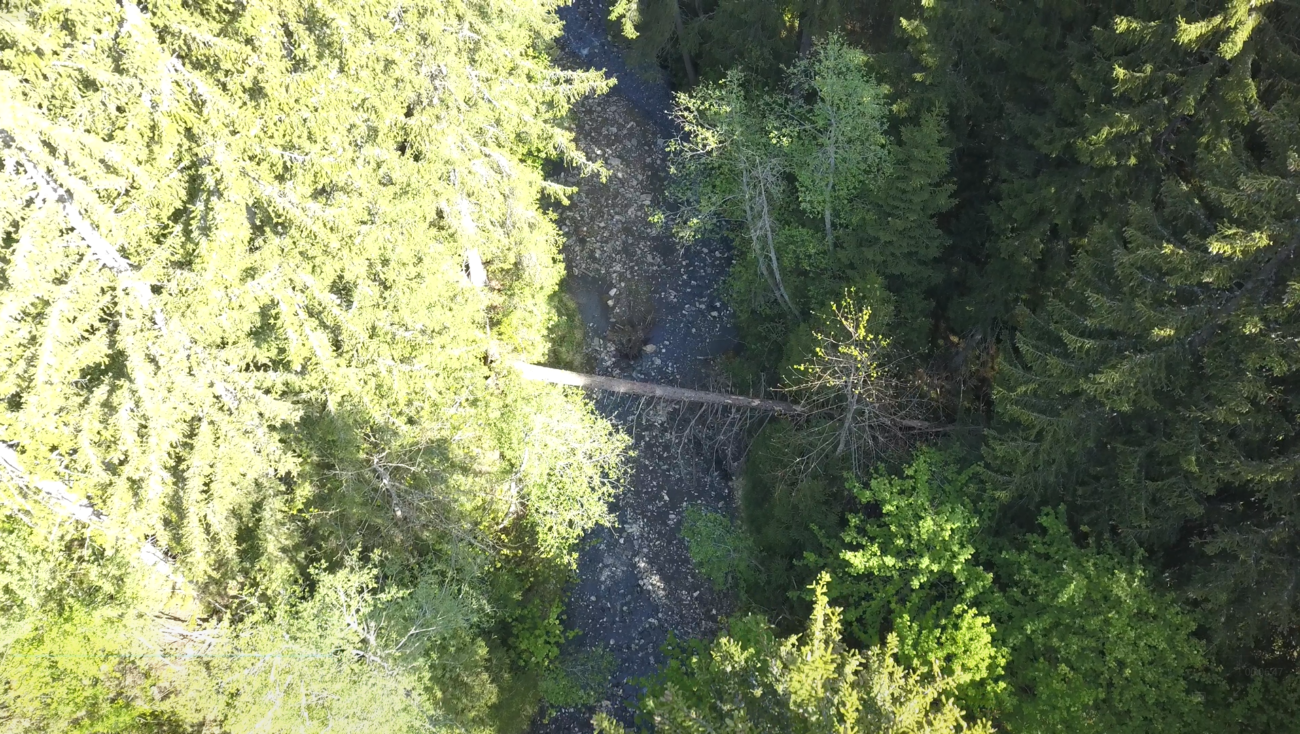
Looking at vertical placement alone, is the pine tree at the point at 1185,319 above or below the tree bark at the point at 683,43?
below

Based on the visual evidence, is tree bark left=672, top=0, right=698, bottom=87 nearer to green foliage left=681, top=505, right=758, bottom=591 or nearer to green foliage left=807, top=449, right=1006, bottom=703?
green foliage left=807, top=449, right=1006, bottom=703

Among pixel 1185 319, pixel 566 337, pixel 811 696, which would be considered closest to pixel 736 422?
pixel 566 337

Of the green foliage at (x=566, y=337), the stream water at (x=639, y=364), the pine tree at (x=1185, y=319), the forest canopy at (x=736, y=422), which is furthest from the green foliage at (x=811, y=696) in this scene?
the green foliage at (x=566, y=337)

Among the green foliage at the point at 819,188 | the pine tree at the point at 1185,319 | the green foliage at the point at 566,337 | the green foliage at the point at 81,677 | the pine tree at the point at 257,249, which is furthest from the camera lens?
the green foliage at the point at 566,337

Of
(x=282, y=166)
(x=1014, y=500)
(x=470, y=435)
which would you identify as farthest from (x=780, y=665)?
(x=282, y=166)

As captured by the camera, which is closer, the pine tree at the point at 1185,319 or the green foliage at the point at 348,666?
the pine tree at the point at 1185,319

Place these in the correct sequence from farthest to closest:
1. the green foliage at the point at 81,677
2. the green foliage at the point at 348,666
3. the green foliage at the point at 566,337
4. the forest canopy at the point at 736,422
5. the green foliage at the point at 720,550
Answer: the green foliage at the point at 566,337
the green foliage at the point at 720,550
the green foliage at the point at 348,666
the green foliage at the point at 81,677
the forest canopy at the point at 736,422

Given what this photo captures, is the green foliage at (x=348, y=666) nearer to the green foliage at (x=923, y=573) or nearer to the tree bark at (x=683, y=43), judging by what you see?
the green foliage at (x=923, y=573)

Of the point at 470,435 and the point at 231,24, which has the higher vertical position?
the point at 231,24

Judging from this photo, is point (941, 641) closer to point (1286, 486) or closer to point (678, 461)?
point (1286, 486)
